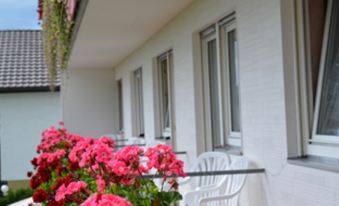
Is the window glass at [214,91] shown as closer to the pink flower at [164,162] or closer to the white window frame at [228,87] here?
the white window frame at [228,87]

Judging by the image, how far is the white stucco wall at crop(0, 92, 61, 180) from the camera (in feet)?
40.2

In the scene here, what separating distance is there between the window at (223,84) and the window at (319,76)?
4.17 feet

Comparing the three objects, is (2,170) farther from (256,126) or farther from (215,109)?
(256,126)

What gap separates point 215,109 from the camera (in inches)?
209

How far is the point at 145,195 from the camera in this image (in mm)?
2377

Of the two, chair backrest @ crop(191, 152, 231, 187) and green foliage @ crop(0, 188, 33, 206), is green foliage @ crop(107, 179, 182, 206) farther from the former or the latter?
green foliage @ crop(0, 188, 33, 206)

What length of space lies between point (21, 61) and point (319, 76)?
487 inches

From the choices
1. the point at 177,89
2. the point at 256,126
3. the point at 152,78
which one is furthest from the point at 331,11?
the point at 152,78

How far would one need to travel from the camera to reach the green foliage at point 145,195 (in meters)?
2.33

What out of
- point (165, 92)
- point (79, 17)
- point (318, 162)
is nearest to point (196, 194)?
point (318, 162)

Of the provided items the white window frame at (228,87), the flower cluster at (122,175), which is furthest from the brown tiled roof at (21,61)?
the flower cluster at (122,175)

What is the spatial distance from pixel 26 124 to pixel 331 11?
34.4 ft

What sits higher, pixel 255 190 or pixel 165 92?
pixel 165 92

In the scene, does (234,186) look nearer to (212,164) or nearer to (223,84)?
(212,164)
